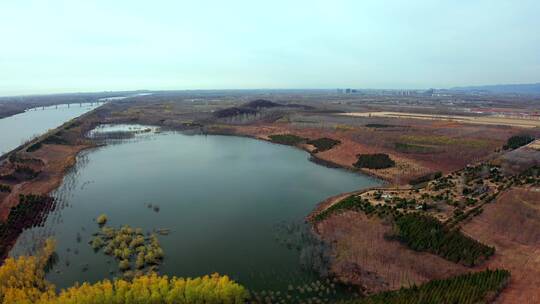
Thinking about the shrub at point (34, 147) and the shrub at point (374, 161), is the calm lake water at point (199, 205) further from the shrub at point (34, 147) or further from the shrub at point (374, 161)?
the shrub at point (34, 147)

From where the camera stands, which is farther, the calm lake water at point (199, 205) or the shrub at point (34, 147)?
the shrub at point (34, 147)

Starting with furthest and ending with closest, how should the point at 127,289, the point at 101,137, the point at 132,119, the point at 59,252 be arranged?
the point at 132,119
the point at 101,137
the point at 59,252
the point at 127,289

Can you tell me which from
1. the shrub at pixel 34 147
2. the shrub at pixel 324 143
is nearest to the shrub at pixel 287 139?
the shrub at pixel 324 143

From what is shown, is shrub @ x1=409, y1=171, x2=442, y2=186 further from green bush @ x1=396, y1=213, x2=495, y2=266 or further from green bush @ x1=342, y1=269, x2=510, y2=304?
green bush @ x1=342, y1=269, x2=510, y2=304

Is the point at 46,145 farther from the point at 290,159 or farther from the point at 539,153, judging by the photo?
the point at 539,153

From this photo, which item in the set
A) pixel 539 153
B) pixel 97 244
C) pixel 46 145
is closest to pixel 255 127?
pixel 46 145

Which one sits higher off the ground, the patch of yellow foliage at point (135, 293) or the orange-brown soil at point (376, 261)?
the patch of yellow foliage at point (135, 293)

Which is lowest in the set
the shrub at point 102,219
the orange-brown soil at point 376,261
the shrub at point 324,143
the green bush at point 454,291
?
the orange-brown soil at point 376,261
